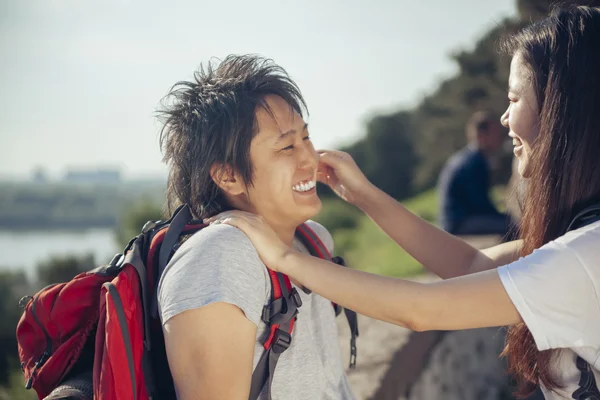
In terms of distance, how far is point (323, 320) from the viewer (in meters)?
2.13

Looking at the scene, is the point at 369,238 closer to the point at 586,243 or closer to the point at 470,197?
the point at 470,197

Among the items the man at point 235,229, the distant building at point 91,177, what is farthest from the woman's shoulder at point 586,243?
the distant building at point 91,177

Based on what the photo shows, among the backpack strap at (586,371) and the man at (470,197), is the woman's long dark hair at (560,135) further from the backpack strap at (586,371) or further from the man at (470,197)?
the man at (470,197)

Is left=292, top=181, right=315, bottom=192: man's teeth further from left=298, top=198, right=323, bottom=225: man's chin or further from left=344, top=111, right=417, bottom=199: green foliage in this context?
left=344, top=111, right=417, bottom=199: green foliage

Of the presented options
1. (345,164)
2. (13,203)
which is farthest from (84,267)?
(345,164)

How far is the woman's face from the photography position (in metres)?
2.01

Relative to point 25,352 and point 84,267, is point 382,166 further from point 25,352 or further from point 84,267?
point 25,352

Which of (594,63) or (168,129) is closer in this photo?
(594,63)

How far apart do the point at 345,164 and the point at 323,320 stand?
78 cm

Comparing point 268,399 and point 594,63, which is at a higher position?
point 594,63

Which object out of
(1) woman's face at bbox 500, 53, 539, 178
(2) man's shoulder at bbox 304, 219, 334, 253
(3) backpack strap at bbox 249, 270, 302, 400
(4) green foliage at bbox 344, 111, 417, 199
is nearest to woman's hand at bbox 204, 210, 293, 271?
(3) backpack strap at bbox 249, 270, 302, 400

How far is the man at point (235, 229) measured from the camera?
1.65 m

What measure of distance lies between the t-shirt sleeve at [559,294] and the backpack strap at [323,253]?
31.5 inches

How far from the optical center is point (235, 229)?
6.02 feet
